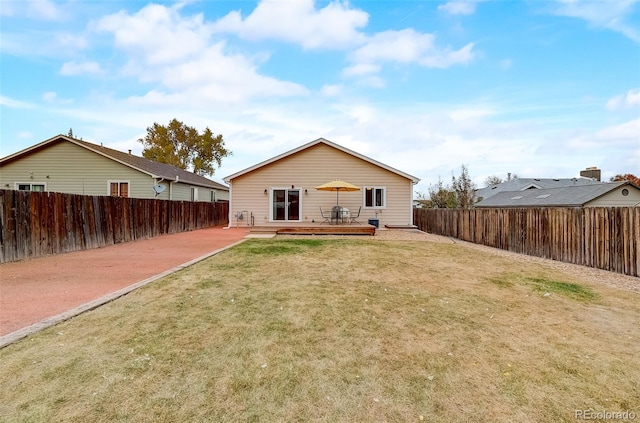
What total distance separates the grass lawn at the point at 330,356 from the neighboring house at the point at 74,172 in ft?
52.1

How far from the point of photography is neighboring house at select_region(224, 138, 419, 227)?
16375 mm

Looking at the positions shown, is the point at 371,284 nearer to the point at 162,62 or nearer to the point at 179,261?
the point at 179,261

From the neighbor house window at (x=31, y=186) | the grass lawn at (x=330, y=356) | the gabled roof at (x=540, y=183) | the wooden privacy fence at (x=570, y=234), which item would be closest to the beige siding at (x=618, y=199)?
the gabled roof at (x=540, y=183)

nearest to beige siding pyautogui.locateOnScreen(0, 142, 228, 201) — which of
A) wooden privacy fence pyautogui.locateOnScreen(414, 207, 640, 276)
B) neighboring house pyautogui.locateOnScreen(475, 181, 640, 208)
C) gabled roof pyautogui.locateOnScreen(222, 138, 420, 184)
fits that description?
gabled roof pyautogui.locateOnScreen(222, 138, 420, 184)

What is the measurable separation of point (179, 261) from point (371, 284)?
4.59 m

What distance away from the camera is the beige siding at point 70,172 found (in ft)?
58.9

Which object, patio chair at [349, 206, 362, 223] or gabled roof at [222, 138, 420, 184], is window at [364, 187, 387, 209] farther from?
gabled roof at [222, 138, 420, 184]

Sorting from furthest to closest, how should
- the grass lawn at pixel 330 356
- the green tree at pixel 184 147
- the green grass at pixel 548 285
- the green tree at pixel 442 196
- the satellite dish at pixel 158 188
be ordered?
the green tree at pixel 184 147 < the green tree at pixel 442 196 < the satellite dish at pixel 158 188 < the green grass at pixel 548 285 < the grass lawn at pixel 330 356

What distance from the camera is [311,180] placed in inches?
647

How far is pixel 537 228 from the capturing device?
9.93 meters

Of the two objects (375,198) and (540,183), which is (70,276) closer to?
(375,198)

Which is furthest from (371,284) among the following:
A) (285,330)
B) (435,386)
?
(435,386)

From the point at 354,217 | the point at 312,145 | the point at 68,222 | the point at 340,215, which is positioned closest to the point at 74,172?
the point at 68,222

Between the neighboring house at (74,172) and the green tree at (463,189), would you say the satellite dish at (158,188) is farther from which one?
the green tree at (463,189)
